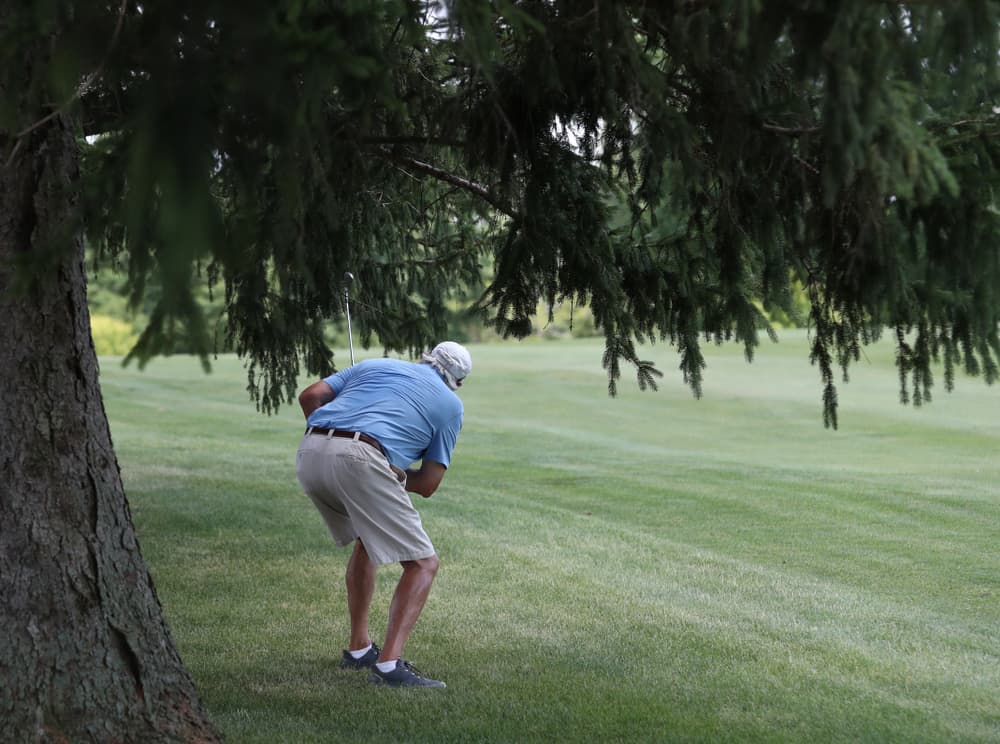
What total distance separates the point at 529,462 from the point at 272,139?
13581 millimetres

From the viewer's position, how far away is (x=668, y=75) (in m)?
4.55

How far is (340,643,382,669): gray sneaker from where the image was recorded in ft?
21.1

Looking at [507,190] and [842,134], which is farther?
[507,190]

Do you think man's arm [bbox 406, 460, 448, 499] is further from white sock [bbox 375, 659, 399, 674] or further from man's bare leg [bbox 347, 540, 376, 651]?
white sock [bbox 375, 659, 399, 674]

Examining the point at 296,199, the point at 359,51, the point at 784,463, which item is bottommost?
the point at 784,463

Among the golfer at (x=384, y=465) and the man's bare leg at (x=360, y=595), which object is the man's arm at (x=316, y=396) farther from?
the man's bare leg at (x=360, y=595)

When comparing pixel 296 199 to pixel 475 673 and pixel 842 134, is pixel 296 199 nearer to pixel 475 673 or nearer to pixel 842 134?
pixel 842 134

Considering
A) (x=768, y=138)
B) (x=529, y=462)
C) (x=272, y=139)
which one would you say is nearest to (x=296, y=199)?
(x=272, y=139)

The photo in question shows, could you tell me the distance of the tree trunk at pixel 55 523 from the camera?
4.63 meters

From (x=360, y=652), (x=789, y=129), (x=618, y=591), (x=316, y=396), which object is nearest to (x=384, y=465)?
(x=316, y=396)

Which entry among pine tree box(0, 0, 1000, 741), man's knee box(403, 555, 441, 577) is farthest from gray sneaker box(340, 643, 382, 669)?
pine tree box(0, 0, 1000, 741)

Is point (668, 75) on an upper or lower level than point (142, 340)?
upper

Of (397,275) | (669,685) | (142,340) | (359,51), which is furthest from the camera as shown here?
(397,275)

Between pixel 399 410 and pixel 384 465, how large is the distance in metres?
0.30
